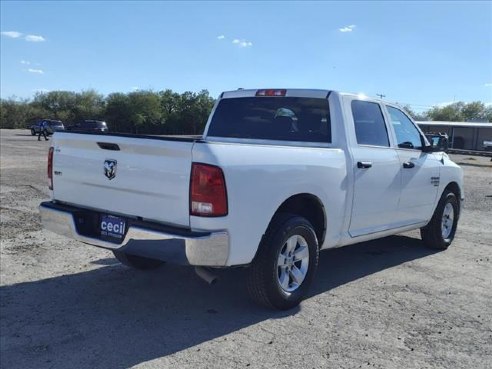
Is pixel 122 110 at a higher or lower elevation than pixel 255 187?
higher

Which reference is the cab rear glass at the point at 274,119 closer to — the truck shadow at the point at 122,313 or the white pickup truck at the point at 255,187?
the white pickup truck at the point at 255,187

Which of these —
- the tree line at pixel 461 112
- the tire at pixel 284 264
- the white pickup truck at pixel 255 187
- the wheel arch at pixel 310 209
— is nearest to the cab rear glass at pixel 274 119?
the white pickup truck at pixel 255 187

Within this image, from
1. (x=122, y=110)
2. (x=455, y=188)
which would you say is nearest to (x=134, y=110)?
(x=122, y=110)

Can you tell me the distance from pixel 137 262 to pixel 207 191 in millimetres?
2273

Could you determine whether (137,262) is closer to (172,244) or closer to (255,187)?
(172,244)

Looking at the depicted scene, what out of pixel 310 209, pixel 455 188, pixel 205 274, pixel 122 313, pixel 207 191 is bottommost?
pixel 122 313

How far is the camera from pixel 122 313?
15.2 ft

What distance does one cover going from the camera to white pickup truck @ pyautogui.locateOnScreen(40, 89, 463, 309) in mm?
3969

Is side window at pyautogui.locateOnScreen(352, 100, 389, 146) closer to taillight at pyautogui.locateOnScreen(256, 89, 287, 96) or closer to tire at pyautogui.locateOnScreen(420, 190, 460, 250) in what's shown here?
taillight at pyautogui.locateOnScreen(256, 89, 287, 96)

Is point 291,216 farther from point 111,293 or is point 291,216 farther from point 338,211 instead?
point 111,293

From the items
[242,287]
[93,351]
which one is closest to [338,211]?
[242,287]

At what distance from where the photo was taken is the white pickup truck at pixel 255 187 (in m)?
3.97

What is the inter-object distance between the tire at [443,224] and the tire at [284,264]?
9.45 ft

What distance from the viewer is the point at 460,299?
516cm
